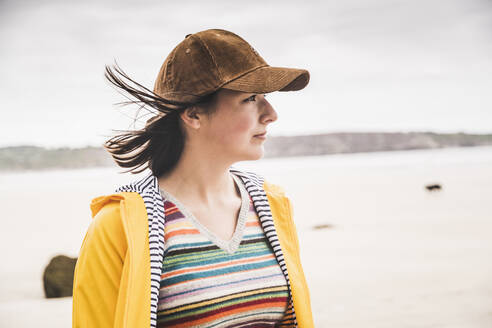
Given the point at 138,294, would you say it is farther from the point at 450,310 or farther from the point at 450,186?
the point at 450,186

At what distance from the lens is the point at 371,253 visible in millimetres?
7734

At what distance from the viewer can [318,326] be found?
14.6ft

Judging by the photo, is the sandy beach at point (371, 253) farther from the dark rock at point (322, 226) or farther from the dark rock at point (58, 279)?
the dark rock at point (58, 279)

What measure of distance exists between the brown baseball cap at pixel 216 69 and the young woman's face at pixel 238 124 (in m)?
A: 0.08

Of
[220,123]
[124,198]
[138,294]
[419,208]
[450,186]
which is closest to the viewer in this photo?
[138,294]

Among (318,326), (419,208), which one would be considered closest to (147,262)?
(318,326)

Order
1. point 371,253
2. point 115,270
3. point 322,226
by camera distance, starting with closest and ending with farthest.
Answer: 1. point 115,270
2. point 371,253
3. point 322,226

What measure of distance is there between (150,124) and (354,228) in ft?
28.6

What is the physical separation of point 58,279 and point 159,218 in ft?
14.8

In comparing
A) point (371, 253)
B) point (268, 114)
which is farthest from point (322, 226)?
point (268, 114)

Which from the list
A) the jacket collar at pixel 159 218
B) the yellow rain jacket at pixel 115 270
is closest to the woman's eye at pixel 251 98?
the jacket collar at pixel 159 218

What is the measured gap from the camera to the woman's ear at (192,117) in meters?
1.87

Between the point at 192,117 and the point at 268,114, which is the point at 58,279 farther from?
the point at 268,114

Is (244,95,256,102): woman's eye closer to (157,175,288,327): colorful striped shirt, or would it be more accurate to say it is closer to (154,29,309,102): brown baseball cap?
(154,29,309,102): brown baseball cap
